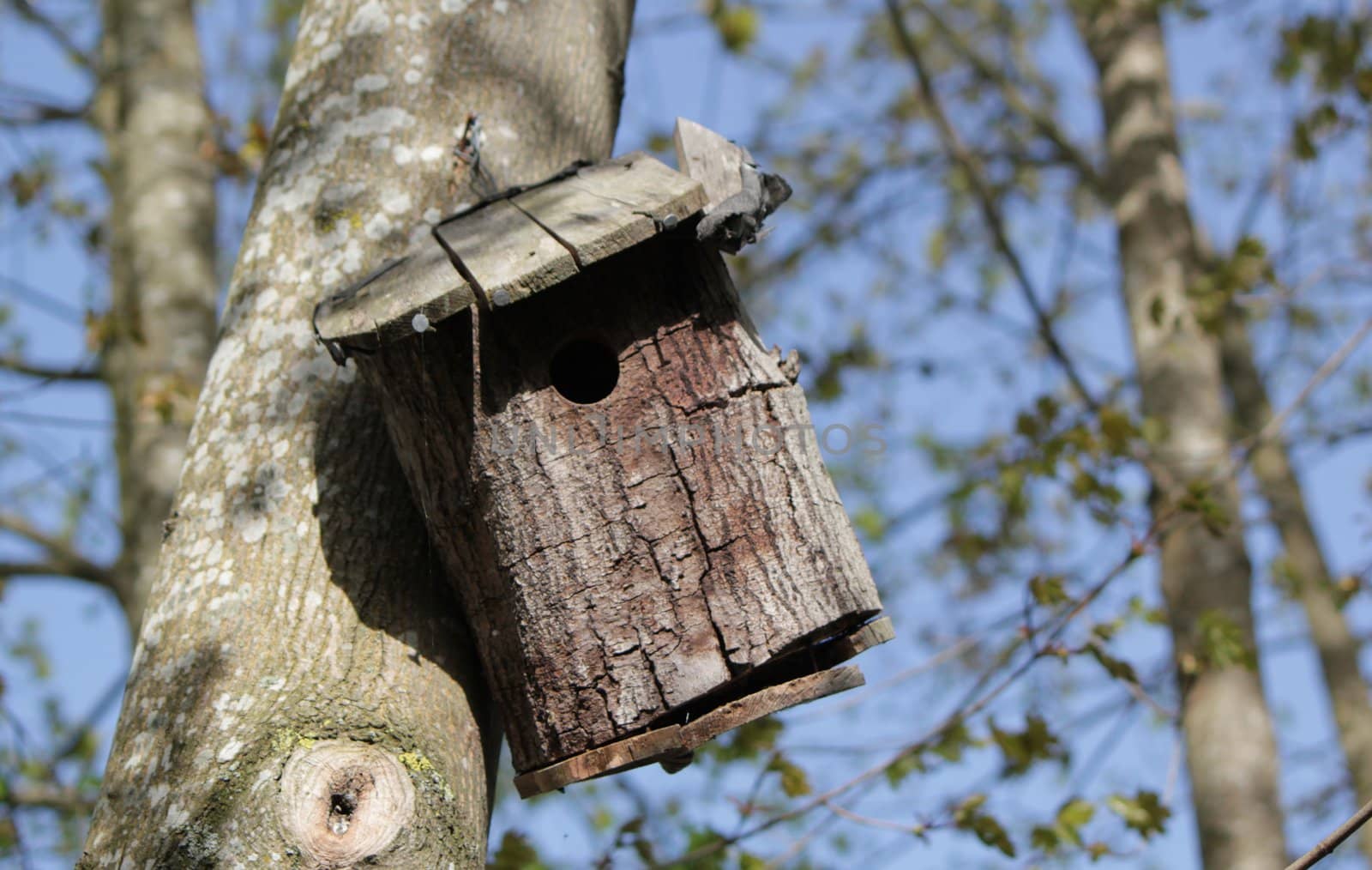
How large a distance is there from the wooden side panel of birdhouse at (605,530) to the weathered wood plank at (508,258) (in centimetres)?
8

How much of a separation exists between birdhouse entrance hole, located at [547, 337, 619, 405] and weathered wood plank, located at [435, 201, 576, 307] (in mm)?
337

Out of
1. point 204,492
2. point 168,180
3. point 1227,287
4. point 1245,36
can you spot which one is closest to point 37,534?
point 168,180

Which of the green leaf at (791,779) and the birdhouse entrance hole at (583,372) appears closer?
the birdhouse entrance hole at (583,372)

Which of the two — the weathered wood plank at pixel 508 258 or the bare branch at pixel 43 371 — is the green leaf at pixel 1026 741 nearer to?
the weathered wood plank at pixel 508 258

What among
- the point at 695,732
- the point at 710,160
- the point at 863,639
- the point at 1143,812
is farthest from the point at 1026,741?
the point at 710,160

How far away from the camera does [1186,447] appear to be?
4691 mm

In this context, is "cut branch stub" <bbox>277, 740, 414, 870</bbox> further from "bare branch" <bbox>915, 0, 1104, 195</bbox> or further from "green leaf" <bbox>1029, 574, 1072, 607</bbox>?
"bare branch" <bbox>915, 0, 1104, 195</bbox>

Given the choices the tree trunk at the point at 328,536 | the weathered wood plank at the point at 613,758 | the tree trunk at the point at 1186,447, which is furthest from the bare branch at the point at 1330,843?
the tree trunk at the point at 1186,447

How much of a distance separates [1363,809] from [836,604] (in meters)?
0.84

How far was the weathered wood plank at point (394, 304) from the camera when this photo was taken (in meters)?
1.89

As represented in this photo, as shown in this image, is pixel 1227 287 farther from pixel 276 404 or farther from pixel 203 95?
pixel 203 95

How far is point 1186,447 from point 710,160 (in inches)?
127

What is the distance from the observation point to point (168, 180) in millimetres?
4699

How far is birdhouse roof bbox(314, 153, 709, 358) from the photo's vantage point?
190 cm
